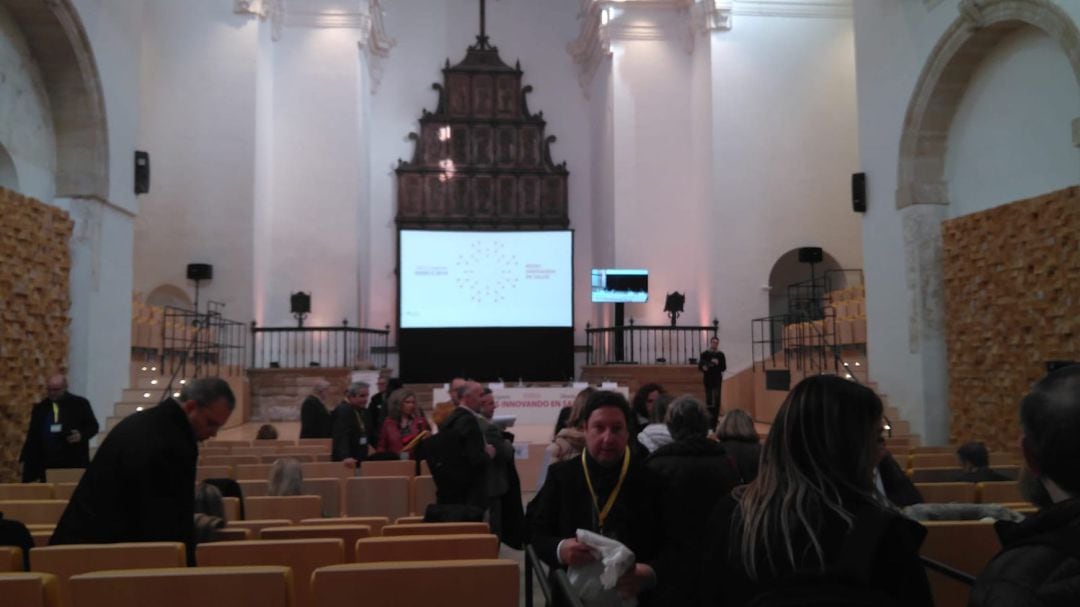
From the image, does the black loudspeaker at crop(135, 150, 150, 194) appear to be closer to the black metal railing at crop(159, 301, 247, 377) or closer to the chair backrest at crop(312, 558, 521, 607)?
the black metal railing at crop(159, 301, 247, 377)

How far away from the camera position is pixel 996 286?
852cm

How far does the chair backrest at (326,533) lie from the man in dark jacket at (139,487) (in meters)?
A: 0.31

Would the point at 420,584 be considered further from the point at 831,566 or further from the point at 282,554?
the point at 831,566

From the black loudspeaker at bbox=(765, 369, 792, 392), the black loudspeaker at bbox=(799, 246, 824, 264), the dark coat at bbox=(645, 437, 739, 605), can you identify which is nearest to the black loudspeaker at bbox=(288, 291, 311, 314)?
the black loudspeaker at bbox=(765, 369, 792, 392)

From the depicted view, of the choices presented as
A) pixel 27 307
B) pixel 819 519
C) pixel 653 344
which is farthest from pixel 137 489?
pixel 653 344

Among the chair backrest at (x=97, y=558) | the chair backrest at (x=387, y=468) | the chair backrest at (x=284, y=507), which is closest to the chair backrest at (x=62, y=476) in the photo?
the chair backrest at (x=387, y=468)

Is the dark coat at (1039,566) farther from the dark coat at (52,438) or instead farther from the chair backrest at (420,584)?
the dark coat at (52,438)

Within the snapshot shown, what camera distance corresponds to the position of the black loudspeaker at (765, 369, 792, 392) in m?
12.5

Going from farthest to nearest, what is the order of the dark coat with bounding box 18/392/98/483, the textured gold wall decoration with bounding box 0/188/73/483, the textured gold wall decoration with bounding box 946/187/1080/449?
the textured gold wall decoration with bounding box 0/188/73/483, the textured gold wall decoration with bounding box 946/187/1080/449, the dark coat with bounding box 18/392/98/483

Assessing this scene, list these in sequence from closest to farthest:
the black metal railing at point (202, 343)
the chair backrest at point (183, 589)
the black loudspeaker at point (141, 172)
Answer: the chair backrest at point (183, 589), the black loudspeaker at point (141, 172), the black metal railing at point (202, 343)

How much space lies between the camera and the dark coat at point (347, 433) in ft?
20.9

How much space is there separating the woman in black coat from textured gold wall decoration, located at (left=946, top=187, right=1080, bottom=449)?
5.65 metres

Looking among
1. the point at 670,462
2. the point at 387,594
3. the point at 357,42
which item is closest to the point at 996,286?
the point at 670,462

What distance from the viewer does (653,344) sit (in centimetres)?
1666
